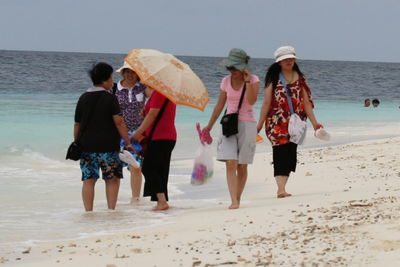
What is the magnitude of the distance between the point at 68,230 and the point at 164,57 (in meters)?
2.02

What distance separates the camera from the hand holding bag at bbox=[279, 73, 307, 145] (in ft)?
25.0

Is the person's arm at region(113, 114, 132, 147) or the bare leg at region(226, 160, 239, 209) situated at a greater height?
the person's arm at region(113, 114, 132, 147)

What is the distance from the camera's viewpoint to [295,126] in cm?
763

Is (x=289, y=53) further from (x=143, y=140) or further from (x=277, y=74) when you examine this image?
(x=143, y=140)

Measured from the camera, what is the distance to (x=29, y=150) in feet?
45.0

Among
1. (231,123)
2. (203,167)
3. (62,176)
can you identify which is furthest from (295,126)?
(62,176)

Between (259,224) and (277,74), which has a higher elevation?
(277,74)

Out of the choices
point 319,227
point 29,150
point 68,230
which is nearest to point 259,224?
point 319,227

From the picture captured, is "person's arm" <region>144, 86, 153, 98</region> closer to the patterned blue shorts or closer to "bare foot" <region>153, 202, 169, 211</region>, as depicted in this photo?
the patterned blue shorts

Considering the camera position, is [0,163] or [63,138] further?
[63,138]

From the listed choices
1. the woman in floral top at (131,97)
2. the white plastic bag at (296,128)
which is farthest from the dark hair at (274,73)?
the woman in floral top at (131,97)

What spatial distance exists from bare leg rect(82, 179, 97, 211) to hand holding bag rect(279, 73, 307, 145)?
2.09 m

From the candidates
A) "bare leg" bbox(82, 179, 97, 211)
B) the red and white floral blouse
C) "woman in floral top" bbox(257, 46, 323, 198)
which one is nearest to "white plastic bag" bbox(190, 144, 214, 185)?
"woman in floral top" bbox(257, 46, 323, 198)

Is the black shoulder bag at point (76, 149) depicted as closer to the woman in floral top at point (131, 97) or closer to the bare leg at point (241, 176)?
the woman in floral top at point (131, 97)
